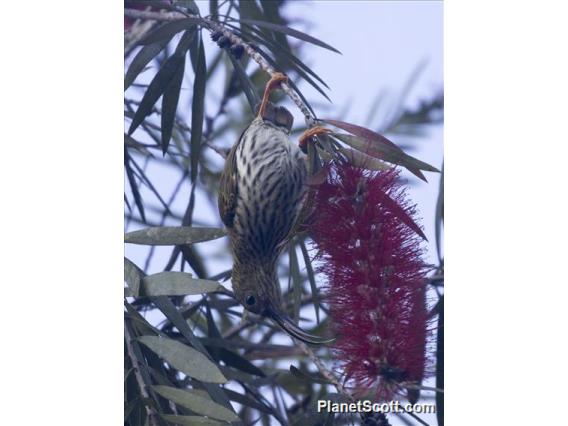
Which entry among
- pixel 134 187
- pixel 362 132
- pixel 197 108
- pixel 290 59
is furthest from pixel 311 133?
pixel 134 187

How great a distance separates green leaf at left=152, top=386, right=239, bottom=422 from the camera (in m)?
1.54

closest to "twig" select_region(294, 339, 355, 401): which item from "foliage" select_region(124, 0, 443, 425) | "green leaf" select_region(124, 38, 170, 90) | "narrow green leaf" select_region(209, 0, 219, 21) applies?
"foliage" select_region(124, 0, 443, 425)

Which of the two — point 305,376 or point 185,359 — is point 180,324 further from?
point 305,376

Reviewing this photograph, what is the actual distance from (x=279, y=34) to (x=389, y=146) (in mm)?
445

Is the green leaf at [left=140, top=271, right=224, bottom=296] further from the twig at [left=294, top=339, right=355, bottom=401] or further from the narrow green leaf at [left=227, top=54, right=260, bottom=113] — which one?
the narrow green leaf at [left=227, top=54, right=260, bottom=113]

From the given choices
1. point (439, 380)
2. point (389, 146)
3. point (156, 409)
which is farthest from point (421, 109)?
point (156, 409)

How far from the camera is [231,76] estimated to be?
83.5 inches

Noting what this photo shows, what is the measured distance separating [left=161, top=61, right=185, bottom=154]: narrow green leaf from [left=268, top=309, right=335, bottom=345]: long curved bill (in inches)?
13.8

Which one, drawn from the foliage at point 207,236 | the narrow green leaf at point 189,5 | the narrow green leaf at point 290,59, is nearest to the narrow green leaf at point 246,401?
the foliage at point 207,236

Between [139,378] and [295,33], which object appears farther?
[295,33]

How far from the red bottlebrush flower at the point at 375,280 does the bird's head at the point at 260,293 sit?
0.27 m

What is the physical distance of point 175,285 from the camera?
1.65m

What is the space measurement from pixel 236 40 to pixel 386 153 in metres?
0.35

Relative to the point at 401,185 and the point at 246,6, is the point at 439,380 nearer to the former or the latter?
the point at 401,185
